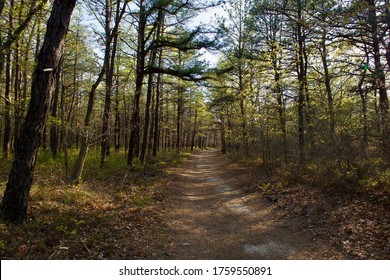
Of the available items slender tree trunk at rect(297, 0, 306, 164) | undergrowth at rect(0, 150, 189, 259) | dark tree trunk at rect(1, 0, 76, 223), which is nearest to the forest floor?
undergrowth at rect(0, 150, 189, 259)

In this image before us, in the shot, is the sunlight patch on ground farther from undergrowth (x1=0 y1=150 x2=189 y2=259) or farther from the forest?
undergrowth (x1=0 y1=150 x2=189 y2=259)

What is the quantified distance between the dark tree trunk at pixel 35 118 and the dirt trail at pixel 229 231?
10.6ft

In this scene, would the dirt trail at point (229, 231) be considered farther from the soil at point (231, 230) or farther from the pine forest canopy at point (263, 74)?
the pine forest canopy at point (263, 74)

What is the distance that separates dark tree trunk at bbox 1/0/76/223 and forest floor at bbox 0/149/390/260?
0.49 meters

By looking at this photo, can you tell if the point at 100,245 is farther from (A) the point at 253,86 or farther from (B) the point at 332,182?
(A) the point at 253,86

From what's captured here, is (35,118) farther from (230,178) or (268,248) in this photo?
(230,178)

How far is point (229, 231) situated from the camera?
6000 millimetres

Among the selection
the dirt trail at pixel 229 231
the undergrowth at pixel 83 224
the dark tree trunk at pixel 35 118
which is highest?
the dark tree trunk at pixel 35 118

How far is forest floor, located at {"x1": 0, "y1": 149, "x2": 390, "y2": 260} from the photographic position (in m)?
4.55

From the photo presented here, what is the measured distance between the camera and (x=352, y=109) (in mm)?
7715

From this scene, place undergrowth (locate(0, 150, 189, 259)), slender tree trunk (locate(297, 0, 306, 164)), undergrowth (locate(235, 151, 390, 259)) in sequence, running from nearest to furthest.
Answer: undergrowth (locate(0, 150, 189, 259)), undergrowth (locate(235, 151, 390, 259)), slender tree trunk (locate(297, 0, 306, 164))

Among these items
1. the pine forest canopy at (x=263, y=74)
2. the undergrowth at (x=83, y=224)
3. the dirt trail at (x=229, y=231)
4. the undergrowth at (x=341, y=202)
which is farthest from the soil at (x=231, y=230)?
the pine forest canopy at (x=263, y=74)

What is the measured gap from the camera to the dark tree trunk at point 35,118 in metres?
4.87

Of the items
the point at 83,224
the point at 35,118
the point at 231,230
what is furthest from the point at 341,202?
the point at 35,118
